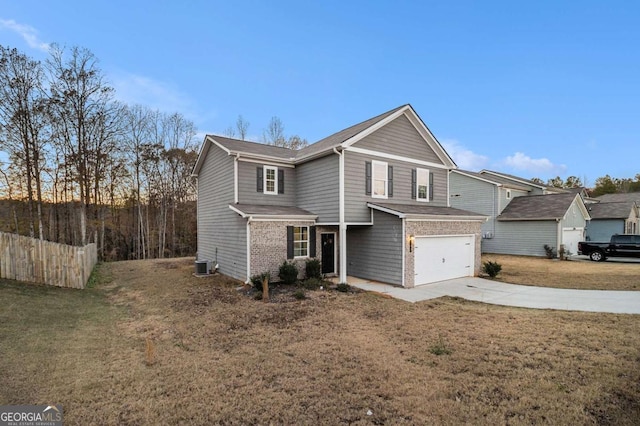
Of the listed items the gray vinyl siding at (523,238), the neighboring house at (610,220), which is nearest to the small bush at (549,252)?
the gray vinyl siding at (523,238)

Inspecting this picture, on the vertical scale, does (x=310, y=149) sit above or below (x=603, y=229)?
above

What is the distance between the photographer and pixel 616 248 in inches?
731

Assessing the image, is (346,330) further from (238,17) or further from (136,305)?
(238,17)

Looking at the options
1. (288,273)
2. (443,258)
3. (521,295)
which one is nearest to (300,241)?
(288,273)

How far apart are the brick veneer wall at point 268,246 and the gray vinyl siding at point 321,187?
1.27m

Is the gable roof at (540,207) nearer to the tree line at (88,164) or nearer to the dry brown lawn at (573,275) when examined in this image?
the dry brown lawn at (573,275)

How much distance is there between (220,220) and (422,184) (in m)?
9.98

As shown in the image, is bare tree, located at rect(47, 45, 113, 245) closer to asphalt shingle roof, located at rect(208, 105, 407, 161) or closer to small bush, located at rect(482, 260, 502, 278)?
asphalt shingle roof, located at rect(208, 105, 407, 161)

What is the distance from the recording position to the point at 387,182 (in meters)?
13.4

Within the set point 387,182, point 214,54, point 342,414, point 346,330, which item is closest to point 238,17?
point 214,54

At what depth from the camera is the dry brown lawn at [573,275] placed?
11.8m

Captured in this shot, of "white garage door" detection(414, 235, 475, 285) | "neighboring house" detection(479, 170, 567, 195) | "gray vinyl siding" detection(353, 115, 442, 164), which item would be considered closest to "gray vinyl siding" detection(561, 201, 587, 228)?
"neighboring house" detection(479, 170, 567, 195)

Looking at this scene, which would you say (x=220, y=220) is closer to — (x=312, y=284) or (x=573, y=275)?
(x=312, y=284)

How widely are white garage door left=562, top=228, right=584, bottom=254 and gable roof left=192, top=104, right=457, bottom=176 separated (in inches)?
499
